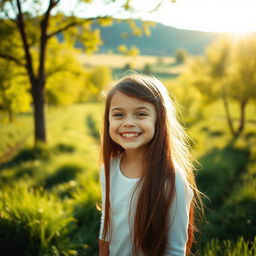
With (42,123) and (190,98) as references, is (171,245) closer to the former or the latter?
(42,123)

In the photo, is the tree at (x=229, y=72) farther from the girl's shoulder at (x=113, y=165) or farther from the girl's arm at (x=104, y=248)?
the girl's arm at (x=104, y=248)

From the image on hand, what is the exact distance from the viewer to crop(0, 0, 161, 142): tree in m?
7.38

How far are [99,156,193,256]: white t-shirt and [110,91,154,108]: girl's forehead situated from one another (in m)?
0.54

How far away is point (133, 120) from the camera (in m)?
1.67

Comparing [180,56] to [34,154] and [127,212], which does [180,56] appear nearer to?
[34,154]

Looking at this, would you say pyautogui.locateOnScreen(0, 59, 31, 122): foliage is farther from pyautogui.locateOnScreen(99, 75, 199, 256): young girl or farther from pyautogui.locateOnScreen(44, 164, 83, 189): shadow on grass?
pyautogui.locateOnScreen(99, 75, 199, 256): young girl

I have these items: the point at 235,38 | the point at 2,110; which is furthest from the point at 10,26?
the point at 235,38

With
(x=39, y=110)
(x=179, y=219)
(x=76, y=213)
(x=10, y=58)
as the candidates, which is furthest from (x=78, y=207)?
(x=10, y=58)

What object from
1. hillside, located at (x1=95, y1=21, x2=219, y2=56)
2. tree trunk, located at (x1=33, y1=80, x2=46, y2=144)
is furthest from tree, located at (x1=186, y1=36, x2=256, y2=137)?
hillside, located at (x1=95, y1=21, x2=219, y2=56)

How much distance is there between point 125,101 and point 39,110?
7512mm

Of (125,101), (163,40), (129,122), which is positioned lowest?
(129,122)

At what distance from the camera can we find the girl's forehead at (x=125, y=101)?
1.68 meters

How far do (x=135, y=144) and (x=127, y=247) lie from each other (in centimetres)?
84

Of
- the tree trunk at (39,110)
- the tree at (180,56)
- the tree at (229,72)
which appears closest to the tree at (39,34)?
the tree trunk at (39,110)
